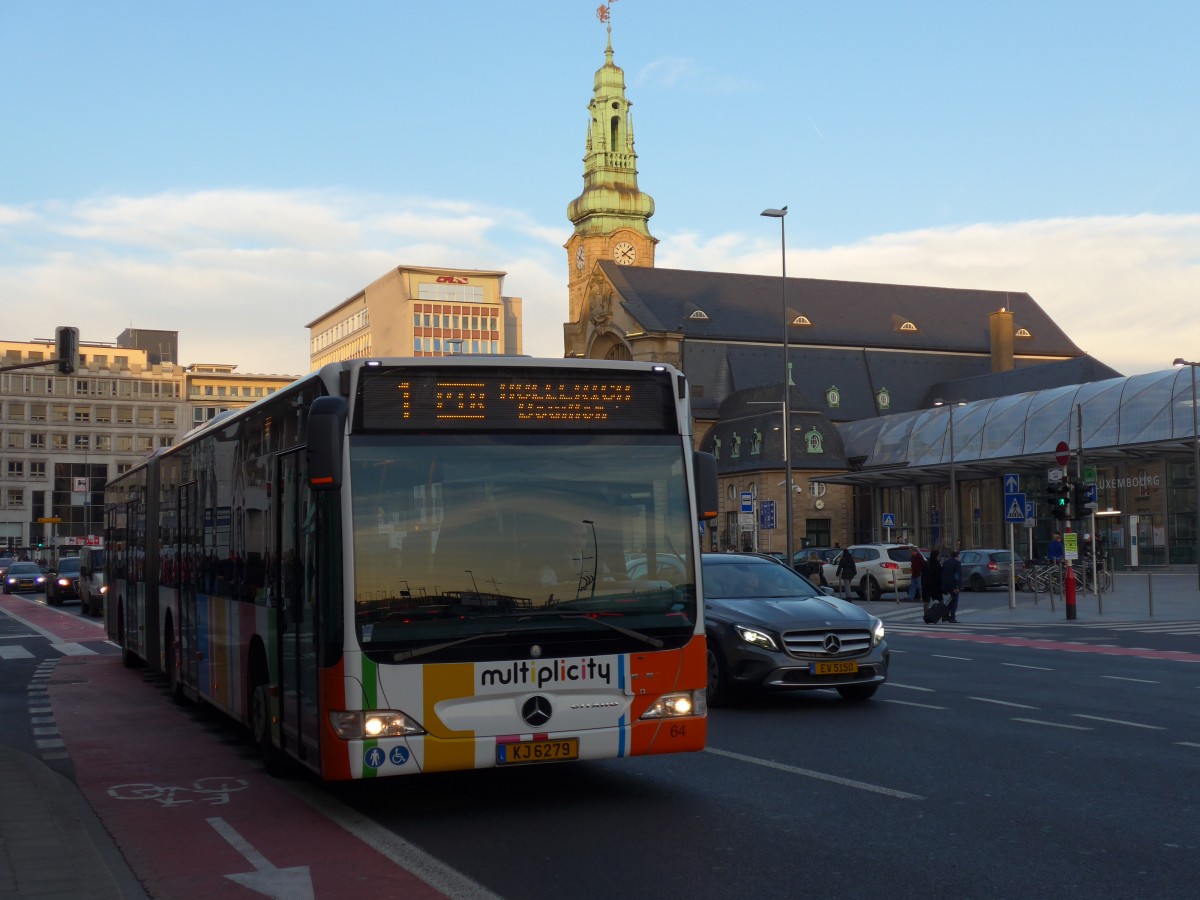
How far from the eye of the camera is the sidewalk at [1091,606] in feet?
110

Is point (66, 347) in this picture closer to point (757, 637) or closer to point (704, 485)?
point (757, 637)

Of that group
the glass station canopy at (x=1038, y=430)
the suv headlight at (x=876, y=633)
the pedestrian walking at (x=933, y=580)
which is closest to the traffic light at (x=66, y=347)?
the pedestrian walking at (x=933, y=580)

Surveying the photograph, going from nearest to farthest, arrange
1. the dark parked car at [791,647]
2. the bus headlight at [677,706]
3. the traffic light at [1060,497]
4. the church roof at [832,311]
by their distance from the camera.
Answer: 1. the bus headlight at [677,706]
2. the dark parked car at [791,647]
3. the traffic light at [1060,497]
4. the church roof at [832,311]

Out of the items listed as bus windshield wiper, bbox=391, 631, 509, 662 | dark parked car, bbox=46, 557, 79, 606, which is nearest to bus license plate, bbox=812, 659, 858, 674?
bus windshield wiper, bbox=391, 631, 509, 662

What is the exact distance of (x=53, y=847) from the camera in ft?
25.4

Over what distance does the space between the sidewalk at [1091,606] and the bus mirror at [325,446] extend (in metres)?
26.6

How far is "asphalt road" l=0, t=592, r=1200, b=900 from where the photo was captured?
23.4ft

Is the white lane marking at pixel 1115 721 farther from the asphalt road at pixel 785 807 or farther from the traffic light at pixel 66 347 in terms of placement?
the traffic light at pixel 66 347

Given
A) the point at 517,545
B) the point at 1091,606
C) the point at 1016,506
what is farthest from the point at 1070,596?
the point at 517,545

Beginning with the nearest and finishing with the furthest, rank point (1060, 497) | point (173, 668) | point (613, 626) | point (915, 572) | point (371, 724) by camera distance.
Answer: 1. point (371, 724)
2. point (613, 626)
3. point (173, 668)
4. point (1060, 497)
5. point (915, 572)

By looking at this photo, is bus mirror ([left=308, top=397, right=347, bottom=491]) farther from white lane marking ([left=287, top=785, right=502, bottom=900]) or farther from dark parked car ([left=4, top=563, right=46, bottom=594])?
dark parked car ([left=4, top=563, right=46, bottom=594])

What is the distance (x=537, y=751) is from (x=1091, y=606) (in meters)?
33.0

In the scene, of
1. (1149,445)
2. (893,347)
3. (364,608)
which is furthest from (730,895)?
(893,347)

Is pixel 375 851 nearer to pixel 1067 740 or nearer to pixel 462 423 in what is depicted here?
pixel 462 423
